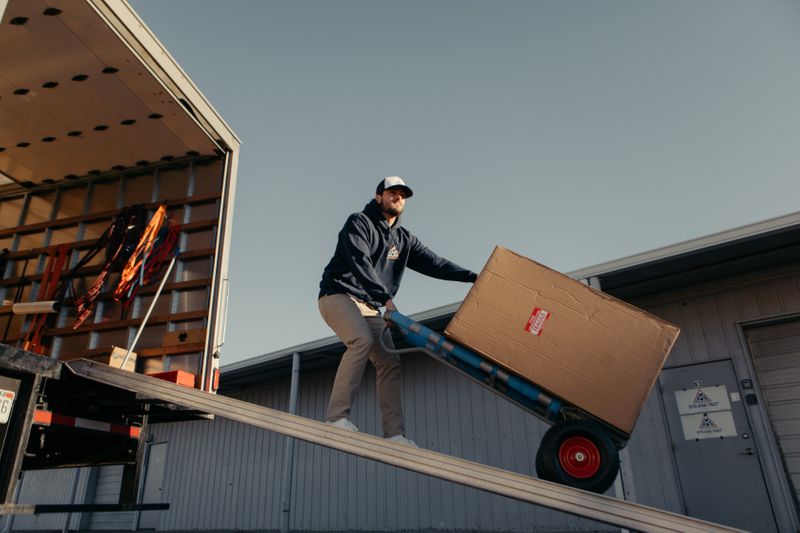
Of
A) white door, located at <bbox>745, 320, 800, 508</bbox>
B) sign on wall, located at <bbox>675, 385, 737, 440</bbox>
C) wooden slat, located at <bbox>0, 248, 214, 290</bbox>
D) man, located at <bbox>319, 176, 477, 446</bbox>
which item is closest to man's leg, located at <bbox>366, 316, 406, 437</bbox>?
man, located at <bbox>319, 176, 477, 446</bbox>

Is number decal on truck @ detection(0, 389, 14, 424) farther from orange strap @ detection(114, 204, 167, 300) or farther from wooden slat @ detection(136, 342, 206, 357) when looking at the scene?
orange strap @ detection(114, 204, 167, 300)

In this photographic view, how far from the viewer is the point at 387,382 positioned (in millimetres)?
3811

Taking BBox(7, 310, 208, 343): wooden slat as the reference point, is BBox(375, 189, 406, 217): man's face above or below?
above

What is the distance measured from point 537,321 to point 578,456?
31.8 inches

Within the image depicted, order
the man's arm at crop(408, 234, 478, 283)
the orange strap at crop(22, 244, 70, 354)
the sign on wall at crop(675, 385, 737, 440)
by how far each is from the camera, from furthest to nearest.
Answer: the sign on wall at crop(675, 385, 737, 440), the orange strap at crop(22, 244, 70, 354), the man's arm at crop(408, 234, 478, 283)

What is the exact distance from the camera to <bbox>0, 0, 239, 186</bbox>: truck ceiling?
4.02m

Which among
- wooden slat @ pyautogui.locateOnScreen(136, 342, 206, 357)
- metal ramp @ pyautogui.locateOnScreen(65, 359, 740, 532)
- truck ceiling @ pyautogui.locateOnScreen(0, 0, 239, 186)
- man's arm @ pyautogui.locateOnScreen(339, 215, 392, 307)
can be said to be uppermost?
truck ceiling @ pyautogui.locateOnScreen(0, 0, 239, 186)

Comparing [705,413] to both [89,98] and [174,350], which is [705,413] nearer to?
[174,350]

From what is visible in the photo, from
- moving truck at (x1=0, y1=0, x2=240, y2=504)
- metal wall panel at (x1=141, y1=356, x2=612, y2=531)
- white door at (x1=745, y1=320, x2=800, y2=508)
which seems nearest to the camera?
moving truck at (x1=0, y1=0, x2=240, y2=504)

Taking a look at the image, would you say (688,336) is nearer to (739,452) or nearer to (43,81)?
(739,452)

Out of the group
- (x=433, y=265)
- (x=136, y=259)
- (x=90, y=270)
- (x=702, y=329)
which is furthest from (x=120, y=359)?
(x=702, y=329)

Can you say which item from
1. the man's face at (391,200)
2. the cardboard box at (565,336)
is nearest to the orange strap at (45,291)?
the man's face at (391,200)

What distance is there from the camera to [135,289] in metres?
5.00

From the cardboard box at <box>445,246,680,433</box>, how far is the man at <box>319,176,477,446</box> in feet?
2.17
